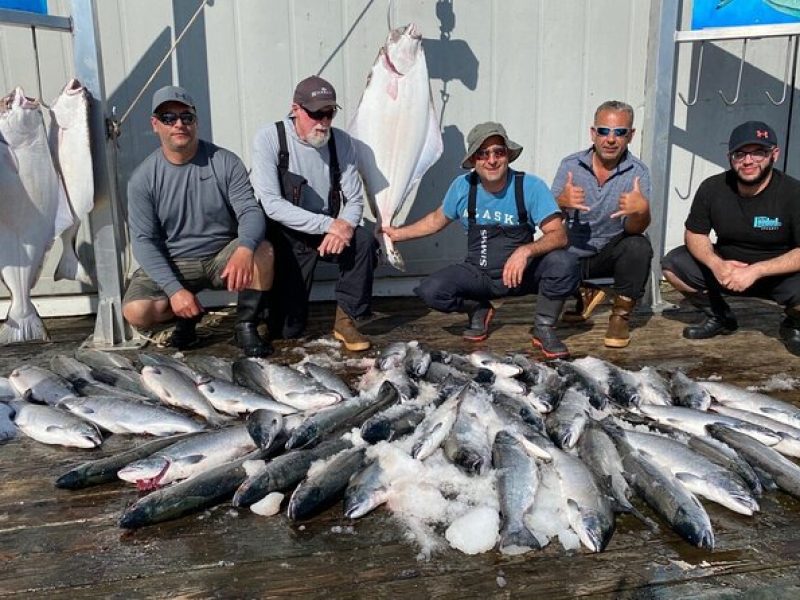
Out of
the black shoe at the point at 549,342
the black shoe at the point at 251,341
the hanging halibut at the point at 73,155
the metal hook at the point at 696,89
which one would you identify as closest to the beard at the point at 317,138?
the black shoe at the point at 251,341

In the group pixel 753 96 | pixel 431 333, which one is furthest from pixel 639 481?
pixel 753 96

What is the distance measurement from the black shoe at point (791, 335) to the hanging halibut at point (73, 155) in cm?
452

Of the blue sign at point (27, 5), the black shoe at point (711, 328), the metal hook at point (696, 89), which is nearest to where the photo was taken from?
the blue sign at point (27, 5)

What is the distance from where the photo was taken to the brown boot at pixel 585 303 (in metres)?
5.00

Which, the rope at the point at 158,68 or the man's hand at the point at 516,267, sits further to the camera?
the rope at the point at 158,68

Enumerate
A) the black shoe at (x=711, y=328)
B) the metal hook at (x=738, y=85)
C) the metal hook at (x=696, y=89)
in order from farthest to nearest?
the metal hook at (x=696, y=89)
the metal hook at (x=738, y=85)
the black shoe at (x=711, y=328)

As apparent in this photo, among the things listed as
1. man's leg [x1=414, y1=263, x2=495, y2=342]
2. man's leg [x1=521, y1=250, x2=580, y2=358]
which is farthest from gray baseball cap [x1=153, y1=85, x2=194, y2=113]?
man's leg [x1=521, y1=250, x2=580, y2=358]

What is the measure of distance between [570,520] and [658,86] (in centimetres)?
376

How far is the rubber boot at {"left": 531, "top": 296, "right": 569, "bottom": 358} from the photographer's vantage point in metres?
4.37

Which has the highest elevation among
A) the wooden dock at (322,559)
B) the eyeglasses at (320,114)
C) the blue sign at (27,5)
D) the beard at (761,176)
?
the blue sign at (27,5)

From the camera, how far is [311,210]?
468 cm

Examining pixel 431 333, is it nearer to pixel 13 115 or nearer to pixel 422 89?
pixel 422 89

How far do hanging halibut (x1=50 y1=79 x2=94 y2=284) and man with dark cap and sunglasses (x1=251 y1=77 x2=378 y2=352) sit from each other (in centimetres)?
105

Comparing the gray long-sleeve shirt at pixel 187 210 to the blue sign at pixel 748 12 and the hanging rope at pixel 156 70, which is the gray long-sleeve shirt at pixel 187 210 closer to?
the hanging rope at pixel 156 70
